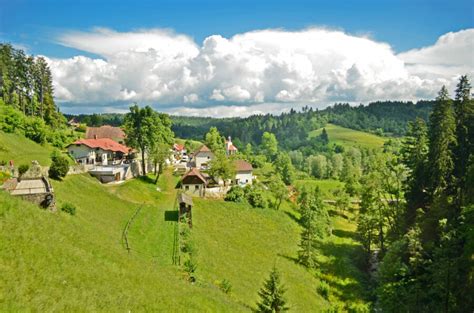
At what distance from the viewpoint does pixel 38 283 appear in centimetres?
1577

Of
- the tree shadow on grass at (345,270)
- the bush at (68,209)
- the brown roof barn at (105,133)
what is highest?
the brown roof barn at (105,133)

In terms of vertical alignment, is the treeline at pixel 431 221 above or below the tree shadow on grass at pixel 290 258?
above

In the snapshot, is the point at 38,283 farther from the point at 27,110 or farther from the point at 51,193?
the point at 27,110

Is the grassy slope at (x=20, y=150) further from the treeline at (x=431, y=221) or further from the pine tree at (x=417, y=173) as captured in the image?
the pine tree at (x=417, y=173)

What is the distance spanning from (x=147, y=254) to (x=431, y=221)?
34.1m

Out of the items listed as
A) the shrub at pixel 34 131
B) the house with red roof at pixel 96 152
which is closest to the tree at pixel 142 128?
the house with red roof at pixel 96 152

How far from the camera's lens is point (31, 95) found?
88.4 meters

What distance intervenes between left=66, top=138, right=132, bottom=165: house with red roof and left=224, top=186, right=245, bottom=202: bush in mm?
26328

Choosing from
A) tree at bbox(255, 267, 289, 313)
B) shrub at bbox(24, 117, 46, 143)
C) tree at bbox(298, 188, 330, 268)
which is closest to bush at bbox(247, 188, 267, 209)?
tree at bbox(298, 188, 330, 268)

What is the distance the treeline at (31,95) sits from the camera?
69.4m

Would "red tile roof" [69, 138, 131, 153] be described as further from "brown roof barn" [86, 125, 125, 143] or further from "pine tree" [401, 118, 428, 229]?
"pine tree" [401, 118, 428, 229]

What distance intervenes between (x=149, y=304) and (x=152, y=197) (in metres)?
34.1

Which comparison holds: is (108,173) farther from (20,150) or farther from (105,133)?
(105,133)

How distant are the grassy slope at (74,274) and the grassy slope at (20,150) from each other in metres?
24.0
